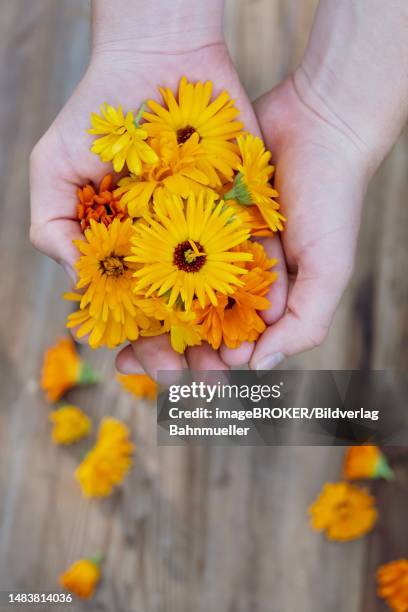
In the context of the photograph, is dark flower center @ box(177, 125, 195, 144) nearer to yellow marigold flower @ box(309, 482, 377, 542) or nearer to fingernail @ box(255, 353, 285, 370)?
fingernail @ box(255, 353, 285, 370)

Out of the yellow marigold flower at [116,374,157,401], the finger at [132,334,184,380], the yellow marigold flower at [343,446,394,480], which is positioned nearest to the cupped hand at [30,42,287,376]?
the finger at [132,334,184,380]

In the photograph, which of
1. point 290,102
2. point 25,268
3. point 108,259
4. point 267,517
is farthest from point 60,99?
point 267,517

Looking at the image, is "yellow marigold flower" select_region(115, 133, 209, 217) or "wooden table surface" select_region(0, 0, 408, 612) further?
"wooden table surface" select_region(0, 0, 408, 612)

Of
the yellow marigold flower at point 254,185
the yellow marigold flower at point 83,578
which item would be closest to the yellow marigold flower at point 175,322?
the yellow marigold flower at point 254,185

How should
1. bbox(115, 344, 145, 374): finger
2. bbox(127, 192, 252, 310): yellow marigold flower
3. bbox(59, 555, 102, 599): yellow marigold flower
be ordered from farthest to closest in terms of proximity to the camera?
bbox(59, 555, 102, 599): yellow marigold flower
bbox(115, 344, 145, 374): finger
bbox(127, 192, 252, 310): yellow marigold flower

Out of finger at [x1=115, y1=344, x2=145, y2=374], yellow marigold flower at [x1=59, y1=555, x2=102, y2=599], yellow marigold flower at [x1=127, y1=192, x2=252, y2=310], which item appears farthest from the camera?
yellow marigold flower at [x1=59, y1=555, x2=102, y2=599]

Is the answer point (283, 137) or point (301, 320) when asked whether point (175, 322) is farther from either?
point (283, 137)

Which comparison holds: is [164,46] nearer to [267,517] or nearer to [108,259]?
[108,259]
